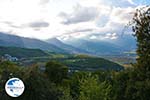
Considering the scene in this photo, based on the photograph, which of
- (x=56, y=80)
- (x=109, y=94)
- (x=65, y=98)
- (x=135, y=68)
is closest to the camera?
(x=135, y=68)

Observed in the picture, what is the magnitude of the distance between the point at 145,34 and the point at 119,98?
14.1 metres

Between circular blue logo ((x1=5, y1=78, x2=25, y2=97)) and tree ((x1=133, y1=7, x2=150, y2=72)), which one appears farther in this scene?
tree ((x1=133, y1=7, x2=150, y2=72))

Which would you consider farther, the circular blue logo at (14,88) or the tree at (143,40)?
the tree at (143,40)

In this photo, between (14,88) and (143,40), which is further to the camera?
(143,40)

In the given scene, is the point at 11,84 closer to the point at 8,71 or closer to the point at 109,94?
the point at 8,71

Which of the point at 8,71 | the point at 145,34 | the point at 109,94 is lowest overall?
the point at 109,94

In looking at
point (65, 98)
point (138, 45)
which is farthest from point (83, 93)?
point (138, 45)

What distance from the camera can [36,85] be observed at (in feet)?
133

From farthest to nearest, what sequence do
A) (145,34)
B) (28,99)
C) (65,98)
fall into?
(65,98) < (28,99) < (145,34)

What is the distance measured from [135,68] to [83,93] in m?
15.1

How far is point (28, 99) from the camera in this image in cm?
3947

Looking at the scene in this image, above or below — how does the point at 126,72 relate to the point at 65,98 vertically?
above

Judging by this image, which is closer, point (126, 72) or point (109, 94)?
point (126, 72)

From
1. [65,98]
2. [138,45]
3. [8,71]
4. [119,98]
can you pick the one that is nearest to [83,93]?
[65,98]
